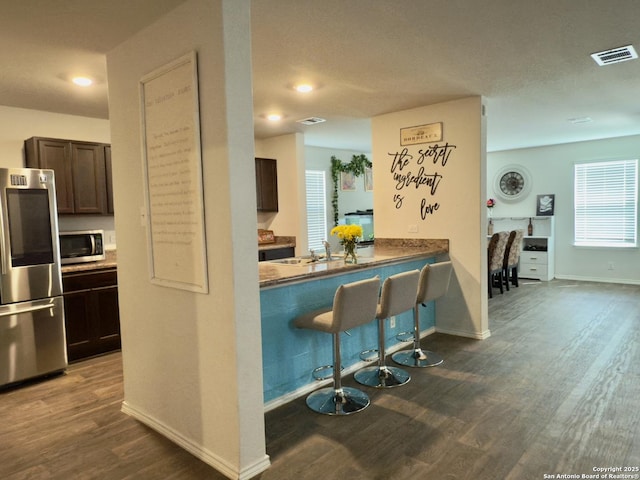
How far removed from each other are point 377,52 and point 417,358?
8.38 feet

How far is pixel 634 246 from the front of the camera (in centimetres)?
725

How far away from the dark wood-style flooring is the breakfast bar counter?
191 mm

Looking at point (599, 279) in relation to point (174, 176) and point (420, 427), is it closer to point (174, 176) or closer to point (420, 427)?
point (420, 427)

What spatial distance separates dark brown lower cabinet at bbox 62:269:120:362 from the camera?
4043 millimetres

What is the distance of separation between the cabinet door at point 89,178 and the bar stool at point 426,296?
3339 mm

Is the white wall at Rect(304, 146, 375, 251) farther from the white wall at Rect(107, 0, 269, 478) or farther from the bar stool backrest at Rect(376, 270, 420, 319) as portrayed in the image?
the white wall at Rect(107, 0, 269, 478)

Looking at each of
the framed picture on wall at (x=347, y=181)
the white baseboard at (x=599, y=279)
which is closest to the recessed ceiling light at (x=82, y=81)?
the framed picture on wall at (x=347, y=181)

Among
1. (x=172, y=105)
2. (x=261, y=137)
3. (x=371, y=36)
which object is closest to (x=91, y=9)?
(x=172, y=105)

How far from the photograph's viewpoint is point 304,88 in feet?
12.7

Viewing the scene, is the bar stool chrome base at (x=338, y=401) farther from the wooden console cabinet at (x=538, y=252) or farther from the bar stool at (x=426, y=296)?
the wooden console cabinet at (x=538, y=252)

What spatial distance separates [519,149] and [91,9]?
791 centimetres

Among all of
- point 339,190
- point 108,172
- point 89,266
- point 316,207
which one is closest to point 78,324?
point 89,266

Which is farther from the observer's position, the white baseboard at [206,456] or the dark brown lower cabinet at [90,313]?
the dark brown lower cabinet at [90,313]

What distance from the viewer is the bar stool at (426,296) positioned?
370cm
